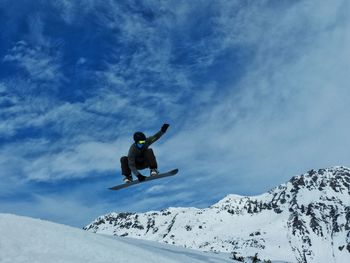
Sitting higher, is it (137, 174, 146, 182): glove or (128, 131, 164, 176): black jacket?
(128, 131, 164, 176): black jacket

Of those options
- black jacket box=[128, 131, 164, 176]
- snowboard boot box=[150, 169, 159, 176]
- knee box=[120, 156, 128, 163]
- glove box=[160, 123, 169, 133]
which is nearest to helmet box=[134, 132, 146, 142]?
black jacket box=[128, 131, 164, 176]

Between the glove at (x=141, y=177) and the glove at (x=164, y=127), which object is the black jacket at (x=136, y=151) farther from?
the glove at (x=141, y=177)

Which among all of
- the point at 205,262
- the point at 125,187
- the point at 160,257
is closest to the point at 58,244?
the point at 160,257

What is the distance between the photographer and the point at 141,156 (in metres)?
19.4

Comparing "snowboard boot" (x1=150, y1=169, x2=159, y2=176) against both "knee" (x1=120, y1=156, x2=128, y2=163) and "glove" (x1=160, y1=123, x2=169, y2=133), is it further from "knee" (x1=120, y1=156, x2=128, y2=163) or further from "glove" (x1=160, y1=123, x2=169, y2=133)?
"glove" (x1=160, y1=123, x2=169, y2=133)

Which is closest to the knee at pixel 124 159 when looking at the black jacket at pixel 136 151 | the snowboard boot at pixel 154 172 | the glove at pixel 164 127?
the black jacket at pixel 136 151

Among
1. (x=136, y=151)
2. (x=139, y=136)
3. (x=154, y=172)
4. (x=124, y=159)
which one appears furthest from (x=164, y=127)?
(x=124, y=159)

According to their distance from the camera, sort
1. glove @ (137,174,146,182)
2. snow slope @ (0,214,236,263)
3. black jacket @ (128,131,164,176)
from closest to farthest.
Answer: snow slope @ (0,214,236,263)
black jacket @ (128,131,164,176)
glove @ (137,174,146,182)

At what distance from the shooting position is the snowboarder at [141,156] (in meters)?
18.8

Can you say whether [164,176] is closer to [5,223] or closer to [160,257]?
[160,257]

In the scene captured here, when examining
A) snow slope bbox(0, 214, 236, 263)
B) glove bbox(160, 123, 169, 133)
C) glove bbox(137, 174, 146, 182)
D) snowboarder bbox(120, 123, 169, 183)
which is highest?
glove bbox(160, 123, 169, 133)

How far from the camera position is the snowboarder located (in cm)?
1875

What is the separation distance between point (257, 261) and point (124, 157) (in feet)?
25.4

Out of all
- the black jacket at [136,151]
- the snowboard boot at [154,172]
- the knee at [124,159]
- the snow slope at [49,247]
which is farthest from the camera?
the knee at [124,159]
